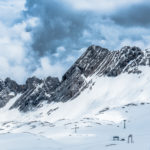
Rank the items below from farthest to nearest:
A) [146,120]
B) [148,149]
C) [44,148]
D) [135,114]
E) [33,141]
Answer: [135,114]
[146,120]
[33,141]
[44,148]
[148,149]

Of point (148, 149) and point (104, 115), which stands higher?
point (104, 115)

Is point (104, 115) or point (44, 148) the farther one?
point (104, 115)

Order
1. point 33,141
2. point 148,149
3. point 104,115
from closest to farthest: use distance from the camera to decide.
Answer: point 148,149 → point 33,141 → point 104,115

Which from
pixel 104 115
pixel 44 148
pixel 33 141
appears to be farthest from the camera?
pixel 104 115

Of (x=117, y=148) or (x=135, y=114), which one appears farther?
(x=135, y=114)

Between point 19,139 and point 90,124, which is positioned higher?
point 90,124

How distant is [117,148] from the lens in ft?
146

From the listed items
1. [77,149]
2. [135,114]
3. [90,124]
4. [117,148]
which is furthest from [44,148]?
[135,114]

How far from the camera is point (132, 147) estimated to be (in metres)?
44.5

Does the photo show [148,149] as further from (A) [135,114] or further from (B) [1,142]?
(A) [135,114]

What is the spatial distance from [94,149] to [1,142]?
1368 cm

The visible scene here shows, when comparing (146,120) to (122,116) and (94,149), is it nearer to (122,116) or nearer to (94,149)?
(122,116)

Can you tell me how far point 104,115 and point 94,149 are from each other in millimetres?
151044

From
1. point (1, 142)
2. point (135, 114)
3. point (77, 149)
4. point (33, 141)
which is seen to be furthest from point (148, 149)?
point (135, 114)
